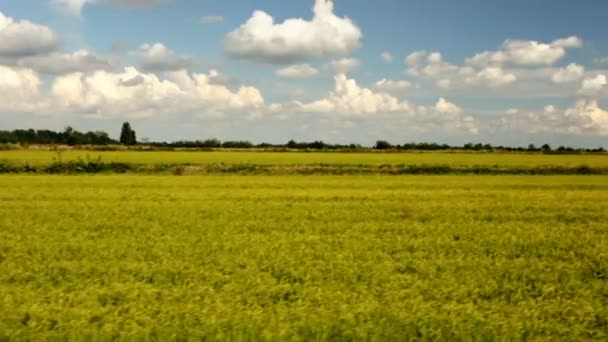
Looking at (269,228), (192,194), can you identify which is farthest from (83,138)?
(269,228)

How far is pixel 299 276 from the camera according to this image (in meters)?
10.6

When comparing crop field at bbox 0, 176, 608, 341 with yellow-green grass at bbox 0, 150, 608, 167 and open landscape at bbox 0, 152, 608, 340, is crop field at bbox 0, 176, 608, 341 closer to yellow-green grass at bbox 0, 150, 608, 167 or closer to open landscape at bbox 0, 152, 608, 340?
open landscape at bbox 0, 152, 608, 340

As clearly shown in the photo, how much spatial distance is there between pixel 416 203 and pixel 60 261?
1812cm

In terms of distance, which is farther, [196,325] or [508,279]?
[508,279]

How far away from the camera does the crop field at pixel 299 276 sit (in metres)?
7.75

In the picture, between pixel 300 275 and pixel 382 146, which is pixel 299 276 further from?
pixel 382 146

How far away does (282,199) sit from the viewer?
29.0m

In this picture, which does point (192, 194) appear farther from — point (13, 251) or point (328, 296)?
point (328, 296)

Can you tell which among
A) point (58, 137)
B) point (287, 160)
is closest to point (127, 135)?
point (58, 137)

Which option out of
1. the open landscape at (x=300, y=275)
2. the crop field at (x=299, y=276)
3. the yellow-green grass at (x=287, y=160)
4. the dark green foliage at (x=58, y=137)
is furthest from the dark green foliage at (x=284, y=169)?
the dark green foliage at (x=58, y=137)

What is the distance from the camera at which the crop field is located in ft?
25.4

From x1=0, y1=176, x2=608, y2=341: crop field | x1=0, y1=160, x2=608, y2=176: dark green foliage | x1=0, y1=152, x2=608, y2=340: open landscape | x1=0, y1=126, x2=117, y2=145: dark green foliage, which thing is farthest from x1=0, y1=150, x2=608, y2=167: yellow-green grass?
x1=0, y1=126, x2=117, y2=145: dark green foliage

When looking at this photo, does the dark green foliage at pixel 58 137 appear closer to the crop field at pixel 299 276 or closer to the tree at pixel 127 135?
the tree at pixel 127 135

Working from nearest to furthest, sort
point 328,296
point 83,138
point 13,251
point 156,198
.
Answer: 1. point 328,296
2. point 13,251
3. point 156,198
4. point 83,138
